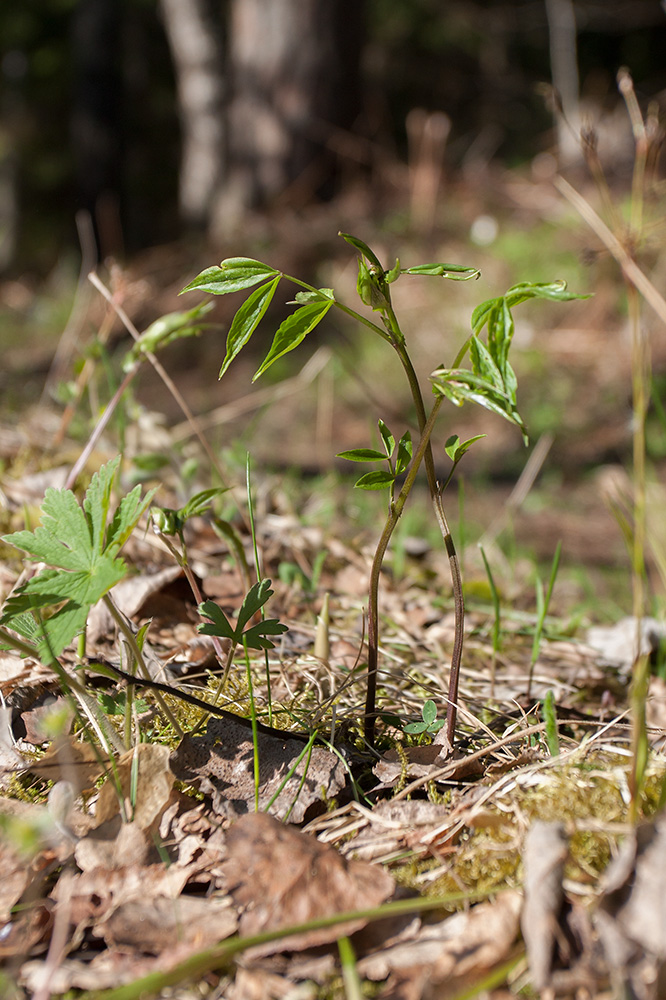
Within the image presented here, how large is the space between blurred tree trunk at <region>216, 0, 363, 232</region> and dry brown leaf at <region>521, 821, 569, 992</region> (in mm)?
7008

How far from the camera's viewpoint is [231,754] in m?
0.97

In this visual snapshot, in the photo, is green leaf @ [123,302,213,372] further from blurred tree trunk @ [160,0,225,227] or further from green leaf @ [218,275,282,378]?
blurred tree trunk @ [160,0,225,227]

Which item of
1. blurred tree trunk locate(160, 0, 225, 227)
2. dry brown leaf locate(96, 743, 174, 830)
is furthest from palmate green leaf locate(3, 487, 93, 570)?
blurred tree trunk locate(160, 0, 225, 227)

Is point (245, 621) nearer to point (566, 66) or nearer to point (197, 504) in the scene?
point (197, 504)

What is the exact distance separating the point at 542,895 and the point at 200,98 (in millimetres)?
9115

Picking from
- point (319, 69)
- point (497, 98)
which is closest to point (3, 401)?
point (319, 69)

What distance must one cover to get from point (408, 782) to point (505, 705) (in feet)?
1.23

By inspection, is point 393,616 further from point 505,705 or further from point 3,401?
point 3,401

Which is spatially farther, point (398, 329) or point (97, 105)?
point (97, 105)

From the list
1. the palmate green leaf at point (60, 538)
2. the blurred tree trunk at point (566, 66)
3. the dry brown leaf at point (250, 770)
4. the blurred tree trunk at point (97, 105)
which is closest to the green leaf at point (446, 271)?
the palmate green leaf at point (60, 538)

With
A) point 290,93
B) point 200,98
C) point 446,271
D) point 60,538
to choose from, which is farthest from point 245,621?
point 200,98

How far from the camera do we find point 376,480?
848mm

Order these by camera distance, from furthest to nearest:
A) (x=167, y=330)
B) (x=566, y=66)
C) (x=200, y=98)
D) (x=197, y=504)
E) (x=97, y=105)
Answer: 1. (x=566, y=66)
2. (x=97, y=105)
3. (x=200, y=98)
4. (x=167, y=330)
5. (x=197, y=504)

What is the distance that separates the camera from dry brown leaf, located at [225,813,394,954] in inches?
29.0
